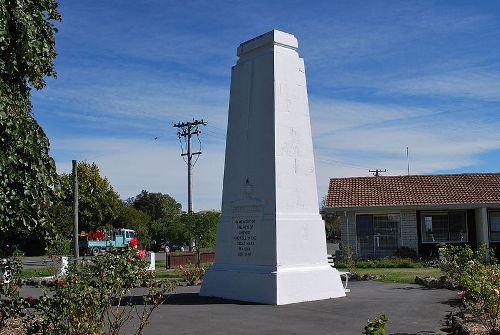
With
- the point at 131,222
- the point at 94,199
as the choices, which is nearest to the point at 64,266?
the point at 94,199

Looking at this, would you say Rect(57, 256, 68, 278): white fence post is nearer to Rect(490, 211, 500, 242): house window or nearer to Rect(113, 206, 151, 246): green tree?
Rect(490, 211, 500, 242): house window

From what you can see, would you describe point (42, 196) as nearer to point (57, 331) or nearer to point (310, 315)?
point (57, 331)

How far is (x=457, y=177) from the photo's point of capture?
3144 centimetres

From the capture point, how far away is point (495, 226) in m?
28.6

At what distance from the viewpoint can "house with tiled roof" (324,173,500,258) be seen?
92.9 ft

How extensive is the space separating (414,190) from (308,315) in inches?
829

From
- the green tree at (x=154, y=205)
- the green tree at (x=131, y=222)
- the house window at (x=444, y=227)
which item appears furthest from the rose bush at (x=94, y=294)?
the green tree at (x=154, y=205)

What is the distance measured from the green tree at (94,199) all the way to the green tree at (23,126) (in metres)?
43.8

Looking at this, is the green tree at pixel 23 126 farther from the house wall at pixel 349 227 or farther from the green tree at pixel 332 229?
the green tree at pixel 332 229

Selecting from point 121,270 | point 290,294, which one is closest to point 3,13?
point 121,270

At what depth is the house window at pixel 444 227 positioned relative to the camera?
94.4 ft

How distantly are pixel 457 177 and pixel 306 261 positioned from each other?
2099 centimetres

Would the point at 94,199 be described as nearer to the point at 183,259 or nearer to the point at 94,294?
the point at 183,259

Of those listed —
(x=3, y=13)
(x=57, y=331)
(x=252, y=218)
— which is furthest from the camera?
(x=252, y=218)
